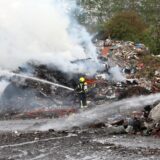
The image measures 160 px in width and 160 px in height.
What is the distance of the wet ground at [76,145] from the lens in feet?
46.3

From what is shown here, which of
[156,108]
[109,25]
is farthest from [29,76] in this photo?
[109,25]

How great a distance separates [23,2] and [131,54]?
8.54m

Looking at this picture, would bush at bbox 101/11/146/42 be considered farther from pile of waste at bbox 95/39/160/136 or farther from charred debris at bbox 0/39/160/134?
charred debris at bbox 0/39/160/134

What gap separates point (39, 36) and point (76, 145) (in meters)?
14.7

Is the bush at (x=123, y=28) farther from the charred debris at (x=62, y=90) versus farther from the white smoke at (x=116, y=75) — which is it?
the charred debris at (x=62, y=90)

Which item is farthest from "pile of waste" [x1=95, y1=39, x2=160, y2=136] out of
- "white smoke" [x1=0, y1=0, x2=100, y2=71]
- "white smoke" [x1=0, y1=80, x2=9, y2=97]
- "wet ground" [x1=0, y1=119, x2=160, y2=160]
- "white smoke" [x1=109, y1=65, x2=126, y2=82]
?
"white smoke" [x1=0, y1=80, x2=9, y2=97]

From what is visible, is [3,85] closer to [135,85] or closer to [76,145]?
[135,85]

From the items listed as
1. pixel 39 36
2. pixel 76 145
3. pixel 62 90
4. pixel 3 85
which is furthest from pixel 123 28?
pixel 76 145

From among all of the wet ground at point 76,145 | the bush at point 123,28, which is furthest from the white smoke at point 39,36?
the bush at point 123,28

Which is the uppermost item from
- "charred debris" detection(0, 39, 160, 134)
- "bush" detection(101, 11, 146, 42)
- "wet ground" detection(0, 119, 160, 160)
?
"bush" detection(101, 11, 146, 42)

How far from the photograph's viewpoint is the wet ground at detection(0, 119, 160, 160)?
46.3ft

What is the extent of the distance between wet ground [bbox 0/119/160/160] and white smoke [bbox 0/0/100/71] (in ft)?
28.8

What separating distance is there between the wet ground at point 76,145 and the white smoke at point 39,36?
8766 millimetres

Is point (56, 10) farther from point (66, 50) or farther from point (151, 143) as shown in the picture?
point (151, 143)
